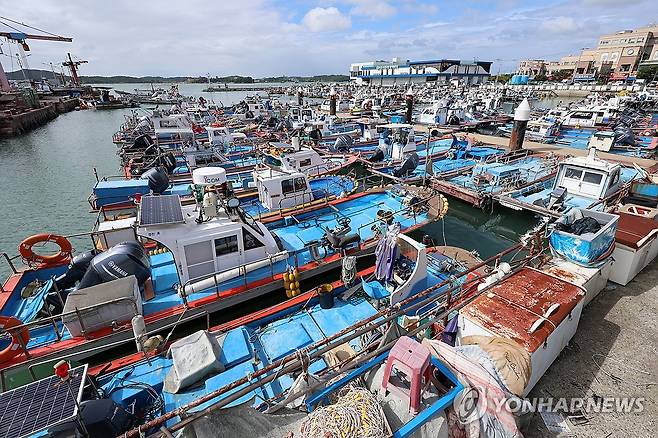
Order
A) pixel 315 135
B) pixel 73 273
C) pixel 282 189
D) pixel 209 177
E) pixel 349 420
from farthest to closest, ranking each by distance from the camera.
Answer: pixel 315 135, pixel 282 189, pixel 209 177, pixel 73 273, pixel 349 420

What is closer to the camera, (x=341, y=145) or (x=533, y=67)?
(x=341, y=145)

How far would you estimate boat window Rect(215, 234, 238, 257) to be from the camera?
32.6ft

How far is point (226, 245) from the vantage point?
10125 millimetres

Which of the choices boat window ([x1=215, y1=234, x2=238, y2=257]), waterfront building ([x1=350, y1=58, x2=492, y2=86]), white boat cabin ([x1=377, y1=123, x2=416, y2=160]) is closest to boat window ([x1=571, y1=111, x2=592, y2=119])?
white boat cabin ([x1=377, y1=123, x2=416, y2=160])

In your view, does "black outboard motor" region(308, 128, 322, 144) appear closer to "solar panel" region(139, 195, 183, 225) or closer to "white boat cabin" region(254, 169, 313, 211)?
"white boat cabin" region(254, 169, 313, 211)

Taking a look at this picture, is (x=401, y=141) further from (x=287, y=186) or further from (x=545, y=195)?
(x=287, y=186)

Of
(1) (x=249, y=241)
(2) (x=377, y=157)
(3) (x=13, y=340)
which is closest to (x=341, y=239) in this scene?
(1) (x=249, y=241)

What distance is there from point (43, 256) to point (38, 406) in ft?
29.5

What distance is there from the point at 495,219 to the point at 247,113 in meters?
42.1

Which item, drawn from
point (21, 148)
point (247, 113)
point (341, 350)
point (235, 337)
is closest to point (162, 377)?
point (235, 337)

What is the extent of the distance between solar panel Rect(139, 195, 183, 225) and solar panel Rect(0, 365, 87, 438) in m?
4.66

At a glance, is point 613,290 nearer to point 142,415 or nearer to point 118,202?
point 142,415

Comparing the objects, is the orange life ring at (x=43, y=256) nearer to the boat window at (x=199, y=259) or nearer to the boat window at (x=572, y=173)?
the boat window at (x=199, y=259)

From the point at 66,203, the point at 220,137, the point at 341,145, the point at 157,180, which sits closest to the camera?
the point at 157,180
